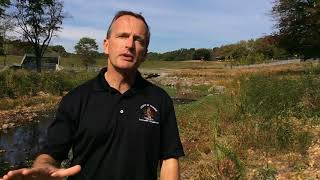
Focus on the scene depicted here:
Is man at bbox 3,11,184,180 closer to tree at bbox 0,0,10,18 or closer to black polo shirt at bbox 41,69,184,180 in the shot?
black polo shirt at bbox 41,69,184,180

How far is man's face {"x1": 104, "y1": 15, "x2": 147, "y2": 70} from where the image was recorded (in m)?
3.25

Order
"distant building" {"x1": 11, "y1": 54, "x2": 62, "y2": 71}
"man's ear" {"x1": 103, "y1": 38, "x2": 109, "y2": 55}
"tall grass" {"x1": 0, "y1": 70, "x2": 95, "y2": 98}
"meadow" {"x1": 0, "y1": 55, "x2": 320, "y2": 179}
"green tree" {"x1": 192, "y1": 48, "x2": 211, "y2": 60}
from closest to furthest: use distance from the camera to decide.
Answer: "man's ear" {"x1": 103, "y1": 38, "x2": 109, "y2": 55} → "meadow" {"x1": 0, "y1": 55, "x2": 320, "y2": 179} → "tall grass" {"x1": 0, "y1": 70, "x2": 95, "y2": 98} → "distant building" {"x1": 11, "y1": 54, "x2": 62, "y2": 71} → "green tree" {"x1": 192, "y1": 48, "x2": 211, "y2": 60}

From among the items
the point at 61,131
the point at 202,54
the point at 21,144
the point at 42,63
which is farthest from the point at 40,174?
the point at 202,54

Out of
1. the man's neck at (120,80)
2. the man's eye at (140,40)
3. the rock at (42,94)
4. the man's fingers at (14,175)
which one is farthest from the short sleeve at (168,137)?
the rock at (42,94)

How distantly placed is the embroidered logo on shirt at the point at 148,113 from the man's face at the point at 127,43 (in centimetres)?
26

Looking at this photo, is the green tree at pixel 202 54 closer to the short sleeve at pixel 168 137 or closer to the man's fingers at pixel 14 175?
the short sleeve at pixel 168 137

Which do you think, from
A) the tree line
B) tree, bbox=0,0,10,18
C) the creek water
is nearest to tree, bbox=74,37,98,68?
the tree line

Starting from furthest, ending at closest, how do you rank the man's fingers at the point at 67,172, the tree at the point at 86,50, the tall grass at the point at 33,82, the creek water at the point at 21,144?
1. the tree at the point at 86,50
2. the tall grass at the point at 33,82
3. the creek water at the point at 21,144
4. the man's fingers at the point at 67,172

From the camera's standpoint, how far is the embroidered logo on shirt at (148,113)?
324cm

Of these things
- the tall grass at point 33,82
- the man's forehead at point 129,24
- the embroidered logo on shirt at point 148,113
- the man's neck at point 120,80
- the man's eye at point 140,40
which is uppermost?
the man's forehead at point 129,24

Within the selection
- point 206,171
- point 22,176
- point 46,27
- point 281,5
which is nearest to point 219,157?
point 206,171

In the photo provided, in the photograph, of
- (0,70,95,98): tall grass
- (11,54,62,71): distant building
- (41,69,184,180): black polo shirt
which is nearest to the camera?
(41,69,184,180): black polo shirt

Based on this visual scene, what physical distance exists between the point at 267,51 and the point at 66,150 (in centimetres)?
6891

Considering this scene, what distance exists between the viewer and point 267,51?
7031 centimetres
